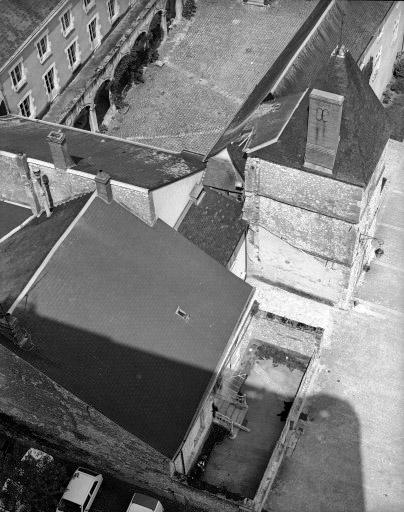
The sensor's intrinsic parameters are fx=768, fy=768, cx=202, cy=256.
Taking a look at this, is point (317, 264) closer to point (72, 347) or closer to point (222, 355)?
point (222, 355)

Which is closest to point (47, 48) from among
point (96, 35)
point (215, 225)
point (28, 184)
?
point (96, 35)

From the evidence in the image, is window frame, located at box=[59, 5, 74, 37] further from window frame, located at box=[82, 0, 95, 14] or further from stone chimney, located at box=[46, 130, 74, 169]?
stone chimney, located at box=[46, 130, 74, 169]

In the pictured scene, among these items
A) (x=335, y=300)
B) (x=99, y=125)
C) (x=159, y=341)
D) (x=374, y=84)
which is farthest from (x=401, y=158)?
(x=159, y=341)

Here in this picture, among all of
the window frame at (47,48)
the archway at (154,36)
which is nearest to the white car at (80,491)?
the window frame at (47,48)

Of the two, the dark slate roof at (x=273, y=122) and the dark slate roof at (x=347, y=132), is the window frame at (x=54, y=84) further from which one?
the dark slate roof at (x=347, y=132)

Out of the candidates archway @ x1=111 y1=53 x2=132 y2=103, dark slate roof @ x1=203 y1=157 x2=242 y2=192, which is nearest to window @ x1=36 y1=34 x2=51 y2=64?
archway @ x1=111 y1=53 x2=132 y2=103

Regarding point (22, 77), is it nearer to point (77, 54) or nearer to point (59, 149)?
point (77, 54)
